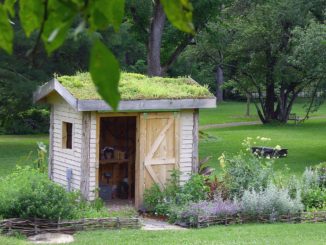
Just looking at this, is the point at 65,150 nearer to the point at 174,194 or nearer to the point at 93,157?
the point at 93,157

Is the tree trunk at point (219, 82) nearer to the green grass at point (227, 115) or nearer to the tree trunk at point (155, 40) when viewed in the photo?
the green grass at point (227, 115)

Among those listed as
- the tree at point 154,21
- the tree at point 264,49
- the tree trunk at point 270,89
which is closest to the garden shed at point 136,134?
the tree at point 154,21

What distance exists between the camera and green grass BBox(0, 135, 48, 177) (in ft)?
69.6

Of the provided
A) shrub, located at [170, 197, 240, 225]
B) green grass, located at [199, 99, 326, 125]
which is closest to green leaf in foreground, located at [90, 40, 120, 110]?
shrub, located at [170, 197, 240, 225]

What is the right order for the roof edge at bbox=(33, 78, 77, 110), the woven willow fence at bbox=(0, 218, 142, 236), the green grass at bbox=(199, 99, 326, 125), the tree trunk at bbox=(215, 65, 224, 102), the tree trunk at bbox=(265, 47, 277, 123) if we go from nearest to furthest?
the woven willow fence at bbox=(0, 218, 142, 236) < the roof edge at bbox=(33, 78, 77, 110) < the tree trunk at bbox=(265, 47, 277, 123) < the green grass at bbox=(199, 99, 326, 125) < the tree trunk at bbox=(215, 65, 224, 102)

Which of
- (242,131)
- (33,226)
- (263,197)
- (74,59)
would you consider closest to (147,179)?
(263,197)

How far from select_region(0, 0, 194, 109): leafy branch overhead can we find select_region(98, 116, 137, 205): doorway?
13255 millimetres

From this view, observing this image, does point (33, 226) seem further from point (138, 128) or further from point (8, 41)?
point (8, 41)

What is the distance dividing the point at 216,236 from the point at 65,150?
13.7 ft

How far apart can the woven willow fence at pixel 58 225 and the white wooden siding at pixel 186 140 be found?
8.97 ft

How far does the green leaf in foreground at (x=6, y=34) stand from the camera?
1.13 metres

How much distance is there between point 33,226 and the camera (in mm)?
11383

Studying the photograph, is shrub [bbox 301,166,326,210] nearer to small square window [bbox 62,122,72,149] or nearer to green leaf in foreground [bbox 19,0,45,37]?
small square window [bbox 62,122,72,149]

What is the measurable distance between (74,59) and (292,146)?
10.2m
